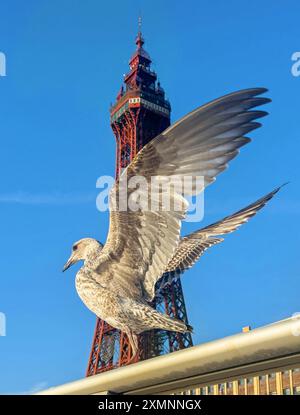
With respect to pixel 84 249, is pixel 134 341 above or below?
below

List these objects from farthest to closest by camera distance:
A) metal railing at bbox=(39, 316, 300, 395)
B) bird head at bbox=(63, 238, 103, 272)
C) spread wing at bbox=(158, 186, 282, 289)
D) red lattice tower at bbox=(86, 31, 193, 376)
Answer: red lattice tower at bbox=(86, 31, 193, 376) < spread wing at bbox=(158, 186, 282, 289) < bird head at bbox=(63, 238, 103, 272) < metal railing at bbox=(39, 316, 300, 395)

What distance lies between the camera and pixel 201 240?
866 cm

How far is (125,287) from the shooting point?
283 inches

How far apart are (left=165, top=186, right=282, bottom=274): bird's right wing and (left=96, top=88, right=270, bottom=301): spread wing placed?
39.7 inches

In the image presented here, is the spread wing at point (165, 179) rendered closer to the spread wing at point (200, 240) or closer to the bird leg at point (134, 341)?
the bird leg at point (134, 341)

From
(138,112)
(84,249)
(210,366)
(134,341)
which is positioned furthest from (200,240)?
(138,112)

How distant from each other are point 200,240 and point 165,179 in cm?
204

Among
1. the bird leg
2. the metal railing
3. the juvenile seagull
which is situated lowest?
the metal railing

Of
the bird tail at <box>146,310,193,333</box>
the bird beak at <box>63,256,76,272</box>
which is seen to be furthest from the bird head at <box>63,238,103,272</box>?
the bird tail at <box>146,310,193,333</box>

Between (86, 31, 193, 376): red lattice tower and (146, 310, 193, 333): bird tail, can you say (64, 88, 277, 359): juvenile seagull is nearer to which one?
(146, 310, 193, 333): bird tail

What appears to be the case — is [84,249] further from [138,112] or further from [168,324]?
[138,112]

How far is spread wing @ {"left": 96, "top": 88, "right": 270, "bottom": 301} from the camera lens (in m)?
6.17

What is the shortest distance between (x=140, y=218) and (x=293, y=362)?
281 cm

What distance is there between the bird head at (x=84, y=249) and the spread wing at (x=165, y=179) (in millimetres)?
403
